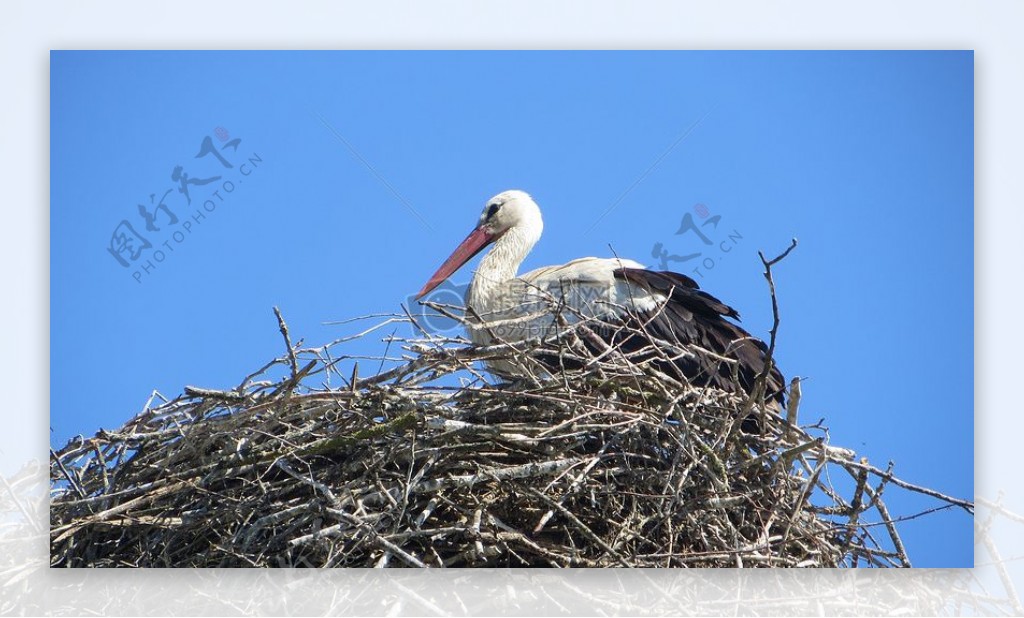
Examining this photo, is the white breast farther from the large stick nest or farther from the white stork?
the large stick nest

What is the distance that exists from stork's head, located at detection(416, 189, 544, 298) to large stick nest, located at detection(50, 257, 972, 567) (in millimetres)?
1285

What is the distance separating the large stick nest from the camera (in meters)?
2.77

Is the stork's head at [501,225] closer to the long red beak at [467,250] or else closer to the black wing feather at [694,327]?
the long red beak at [467,250]

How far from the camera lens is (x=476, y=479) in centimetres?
278

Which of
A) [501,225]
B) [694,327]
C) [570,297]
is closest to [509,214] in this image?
[501,225]

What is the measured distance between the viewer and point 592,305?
356cm

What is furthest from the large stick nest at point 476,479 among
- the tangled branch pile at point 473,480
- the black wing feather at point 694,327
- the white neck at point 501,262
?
the white neck at point 501,262

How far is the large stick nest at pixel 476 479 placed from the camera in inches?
109

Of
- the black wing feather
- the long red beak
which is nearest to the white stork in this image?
the black wing feather

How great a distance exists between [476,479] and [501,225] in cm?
164

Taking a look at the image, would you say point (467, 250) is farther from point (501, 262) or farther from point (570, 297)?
point (570, 297)
